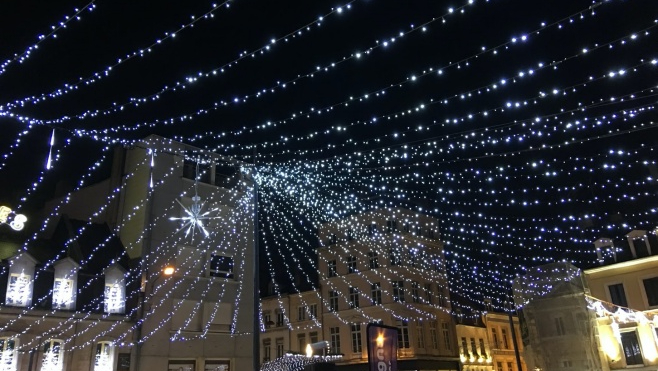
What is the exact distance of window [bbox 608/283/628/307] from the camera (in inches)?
920

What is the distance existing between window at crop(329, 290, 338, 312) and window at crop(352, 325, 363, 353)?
1880 millimetres

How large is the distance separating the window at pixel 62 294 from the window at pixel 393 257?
1909 centimetres

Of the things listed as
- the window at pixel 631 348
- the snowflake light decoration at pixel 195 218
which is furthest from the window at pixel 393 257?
the snowflake light decoration at pixel 195 218

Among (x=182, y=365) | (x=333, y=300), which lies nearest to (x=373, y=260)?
(x=333, y=300)

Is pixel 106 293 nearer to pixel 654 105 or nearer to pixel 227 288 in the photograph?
pixel 227 288

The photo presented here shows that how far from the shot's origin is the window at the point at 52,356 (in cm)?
1470

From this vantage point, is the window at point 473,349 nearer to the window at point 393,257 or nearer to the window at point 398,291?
the window at point 398,291

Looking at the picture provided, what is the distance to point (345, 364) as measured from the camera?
2912cm

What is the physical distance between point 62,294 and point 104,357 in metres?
2.48

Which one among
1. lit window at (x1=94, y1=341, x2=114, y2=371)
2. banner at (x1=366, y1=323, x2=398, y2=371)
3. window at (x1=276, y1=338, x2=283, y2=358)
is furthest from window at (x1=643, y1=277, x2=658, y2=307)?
lit window at (x1=94, y1=341, x2=114, y2=371)

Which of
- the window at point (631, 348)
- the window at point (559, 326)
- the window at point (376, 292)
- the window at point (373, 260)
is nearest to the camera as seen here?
the window at point (631, 348)

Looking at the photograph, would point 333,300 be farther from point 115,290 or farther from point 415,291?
point 115,290

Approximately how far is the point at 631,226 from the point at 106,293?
81.7 feet

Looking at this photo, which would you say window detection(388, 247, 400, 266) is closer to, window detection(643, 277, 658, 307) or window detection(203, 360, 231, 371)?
window detection(643, 277, 658, 307)
